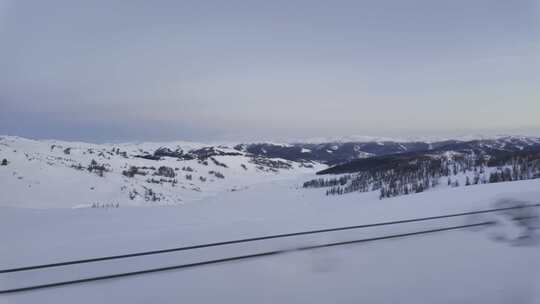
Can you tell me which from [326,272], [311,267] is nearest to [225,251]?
[311,267]

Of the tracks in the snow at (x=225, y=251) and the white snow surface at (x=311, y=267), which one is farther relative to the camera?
the tracks in the snow at (x=225, y=251)

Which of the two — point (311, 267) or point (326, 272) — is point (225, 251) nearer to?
point (311, 267)

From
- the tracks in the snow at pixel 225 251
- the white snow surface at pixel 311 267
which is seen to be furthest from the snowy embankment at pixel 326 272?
the tracks in the snow at pixel 225 251

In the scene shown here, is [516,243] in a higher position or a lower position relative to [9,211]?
higher

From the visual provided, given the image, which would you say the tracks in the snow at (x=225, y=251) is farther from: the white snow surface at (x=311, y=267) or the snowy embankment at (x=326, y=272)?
the snowy embankment at (x=326, y=272)

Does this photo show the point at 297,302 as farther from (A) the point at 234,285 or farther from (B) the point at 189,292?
(B) the point at 189,292

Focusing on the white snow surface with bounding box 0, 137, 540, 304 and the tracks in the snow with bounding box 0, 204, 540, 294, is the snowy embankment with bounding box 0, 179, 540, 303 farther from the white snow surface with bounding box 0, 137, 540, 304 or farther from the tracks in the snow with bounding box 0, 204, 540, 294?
the tracks in the snow with bounding box 0, 204, 540, 294

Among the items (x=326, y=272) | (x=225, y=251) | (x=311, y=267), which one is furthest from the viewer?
(x=225, y=251)

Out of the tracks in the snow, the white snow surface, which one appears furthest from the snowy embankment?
the tracks in the snow

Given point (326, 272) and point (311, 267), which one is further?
point (311, 267)

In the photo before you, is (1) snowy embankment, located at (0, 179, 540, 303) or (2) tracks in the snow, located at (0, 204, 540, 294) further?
(2) tracks in the snow, located at (0, 204, 540, 294)

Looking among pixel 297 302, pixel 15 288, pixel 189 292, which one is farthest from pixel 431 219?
pixel 15 288
